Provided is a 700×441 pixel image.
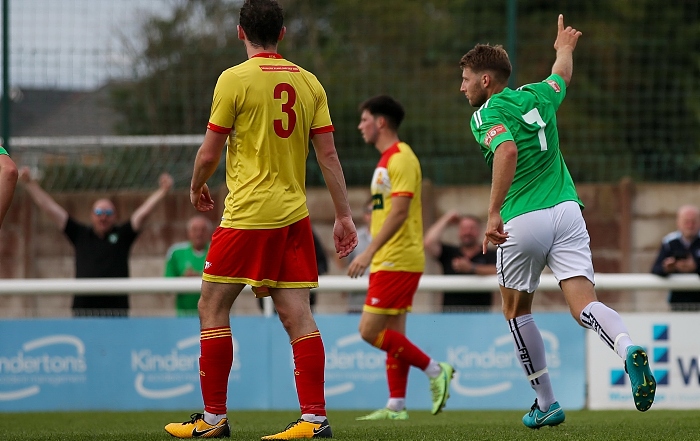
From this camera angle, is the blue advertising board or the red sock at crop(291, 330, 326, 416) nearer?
the red sock at crop(291, 330, 326, 416)

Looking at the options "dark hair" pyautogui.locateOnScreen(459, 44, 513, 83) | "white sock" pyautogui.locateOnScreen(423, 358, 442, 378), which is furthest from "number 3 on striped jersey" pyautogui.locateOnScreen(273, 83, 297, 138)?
"white sock" pyautogui.locateOnScreen(423, 358, 442, 378)

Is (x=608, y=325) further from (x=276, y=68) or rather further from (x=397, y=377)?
(x=397, y=377)

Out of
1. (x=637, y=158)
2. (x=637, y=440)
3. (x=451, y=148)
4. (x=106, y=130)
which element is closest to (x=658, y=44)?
(x=637, y=158)

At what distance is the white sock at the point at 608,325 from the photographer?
5387 mm

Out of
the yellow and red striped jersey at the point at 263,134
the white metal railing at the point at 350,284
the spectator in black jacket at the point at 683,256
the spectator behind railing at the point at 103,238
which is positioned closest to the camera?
the yellow and red striped jersey at the point at 263,134

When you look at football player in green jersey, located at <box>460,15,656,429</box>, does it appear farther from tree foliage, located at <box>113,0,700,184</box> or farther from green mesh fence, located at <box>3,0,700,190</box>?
tree foliage, located at <box>113,0,700,184</box>

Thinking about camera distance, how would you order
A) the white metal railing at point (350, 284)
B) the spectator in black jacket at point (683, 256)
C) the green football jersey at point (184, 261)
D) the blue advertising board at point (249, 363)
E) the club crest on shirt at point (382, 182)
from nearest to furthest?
1. the club crest on shirt at point (382, 182)
2. the white metal railing at point (350, 284)
3. the blue advertising board at point (249, 363)
4. the spectator in black jacket at point (683, 256)
5. the green football jersey at point (184, 261)

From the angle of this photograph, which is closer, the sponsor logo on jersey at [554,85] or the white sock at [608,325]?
the white sock at [608,325]

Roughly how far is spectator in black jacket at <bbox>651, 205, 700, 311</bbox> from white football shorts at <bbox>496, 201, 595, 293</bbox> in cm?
437

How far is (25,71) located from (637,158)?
7.17 metres

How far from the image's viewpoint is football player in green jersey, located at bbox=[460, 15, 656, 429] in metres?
5.62

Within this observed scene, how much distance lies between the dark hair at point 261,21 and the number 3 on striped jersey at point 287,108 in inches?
10.9

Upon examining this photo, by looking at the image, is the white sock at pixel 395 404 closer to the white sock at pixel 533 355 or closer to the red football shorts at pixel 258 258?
the white sock at pixel 533 355

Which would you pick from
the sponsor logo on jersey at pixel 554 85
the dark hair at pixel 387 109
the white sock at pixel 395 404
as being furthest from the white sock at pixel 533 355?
the dark hair at pixel 387 109
